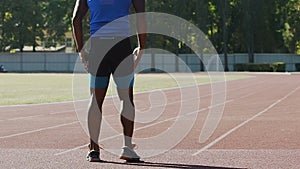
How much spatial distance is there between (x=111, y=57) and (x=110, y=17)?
0.49 metres

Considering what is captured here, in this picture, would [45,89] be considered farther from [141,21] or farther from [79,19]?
[141,21]

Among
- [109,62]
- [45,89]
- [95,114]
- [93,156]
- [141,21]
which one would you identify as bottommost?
Result: [45,89]

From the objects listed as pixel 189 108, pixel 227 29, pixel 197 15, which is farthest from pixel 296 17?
pixel 189 108

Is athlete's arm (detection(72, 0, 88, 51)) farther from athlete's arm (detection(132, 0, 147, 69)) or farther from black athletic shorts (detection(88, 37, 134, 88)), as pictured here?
athlete's arm (detection(132, 0, 147, 69))

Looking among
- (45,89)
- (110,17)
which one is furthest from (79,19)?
(45,89)

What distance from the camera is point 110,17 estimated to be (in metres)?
7.58

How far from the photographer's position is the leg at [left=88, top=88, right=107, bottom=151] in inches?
302

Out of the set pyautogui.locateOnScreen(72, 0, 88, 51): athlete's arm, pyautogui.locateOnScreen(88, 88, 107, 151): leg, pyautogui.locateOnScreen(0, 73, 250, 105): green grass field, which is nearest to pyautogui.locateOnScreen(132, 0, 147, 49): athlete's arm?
pyautogui.locateOnScreen(72, 0, 88, 51): athlete's arm

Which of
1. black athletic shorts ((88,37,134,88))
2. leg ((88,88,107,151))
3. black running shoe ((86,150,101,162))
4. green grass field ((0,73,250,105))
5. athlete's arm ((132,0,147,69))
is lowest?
green grass field ((0,73,250,105))

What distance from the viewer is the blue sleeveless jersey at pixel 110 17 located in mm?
7559

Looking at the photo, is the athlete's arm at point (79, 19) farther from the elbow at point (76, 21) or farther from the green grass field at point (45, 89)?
the green grass field at point (45, 89)

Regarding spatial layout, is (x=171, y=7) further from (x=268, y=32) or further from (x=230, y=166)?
(x=230, y=166)

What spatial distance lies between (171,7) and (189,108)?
184 feet

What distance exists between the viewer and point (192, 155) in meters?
8.23
